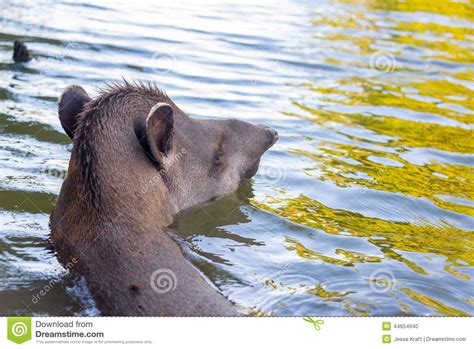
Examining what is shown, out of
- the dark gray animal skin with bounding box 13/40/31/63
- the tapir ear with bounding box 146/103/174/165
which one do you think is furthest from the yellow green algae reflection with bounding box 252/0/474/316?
the dark gray animal skin with bounding box 13/40/31/63

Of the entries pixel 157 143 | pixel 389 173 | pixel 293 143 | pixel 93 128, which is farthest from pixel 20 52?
pixel 93 128

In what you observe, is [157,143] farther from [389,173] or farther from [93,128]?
[389,173]

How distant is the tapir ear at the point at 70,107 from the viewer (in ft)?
27.3

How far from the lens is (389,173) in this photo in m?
11.6

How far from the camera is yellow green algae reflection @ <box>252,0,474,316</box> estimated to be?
328 inches

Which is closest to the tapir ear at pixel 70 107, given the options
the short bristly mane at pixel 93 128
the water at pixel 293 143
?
the short bristly mane at pixel 93 128

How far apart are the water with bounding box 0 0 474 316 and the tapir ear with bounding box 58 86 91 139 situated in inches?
44.3

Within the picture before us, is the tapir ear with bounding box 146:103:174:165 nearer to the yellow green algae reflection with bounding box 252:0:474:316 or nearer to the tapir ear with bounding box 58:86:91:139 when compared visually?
the tapir ear with bounding box 58:86:91:139

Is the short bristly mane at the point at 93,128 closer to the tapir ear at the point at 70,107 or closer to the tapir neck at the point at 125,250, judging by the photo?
the tapir neck at the point at 125,250

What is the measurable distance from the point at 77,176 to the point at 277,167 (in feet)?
15.3

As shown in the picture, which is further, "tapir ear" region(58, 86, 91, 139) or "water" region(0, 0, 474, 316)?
"tapir ear" region(58, 86, 91, 139)

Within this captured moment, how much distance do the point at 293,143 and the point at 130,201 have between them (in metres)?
5.61

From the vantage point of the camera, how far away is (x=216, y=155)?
966 centimetres

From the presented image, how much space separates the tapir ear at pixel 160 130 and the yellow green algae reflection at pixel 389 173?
1862 mm
